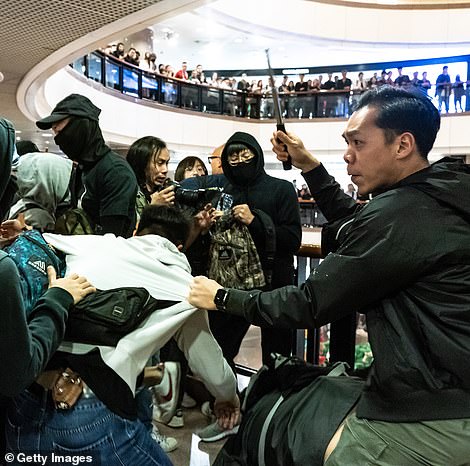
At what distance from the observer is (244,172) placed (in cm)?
270

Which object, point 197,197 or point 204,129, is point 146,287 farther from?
point 204,129

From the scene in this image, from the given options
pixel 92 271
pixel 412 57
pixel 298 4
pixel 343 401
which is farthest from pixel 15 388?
pixel 412 57

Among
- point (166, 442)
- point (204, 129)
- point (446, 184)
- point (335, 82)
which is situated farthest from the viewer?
point (335, 82)

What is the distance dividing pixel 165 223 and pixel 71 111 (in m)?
0.85

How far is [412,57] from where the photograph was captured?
18625mm

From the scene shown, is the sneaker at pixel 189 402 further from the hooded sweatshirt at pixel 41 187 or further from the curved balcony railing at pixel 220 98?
the curved balcony railing at pixel 220 98

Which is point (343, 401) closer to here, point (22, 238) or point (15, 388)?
point (15, 388)

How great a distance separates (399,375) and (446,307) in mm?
196

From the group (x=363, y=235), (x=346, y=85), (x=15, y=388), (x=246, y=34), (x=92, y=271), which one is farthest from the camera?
(x=246, y=34)

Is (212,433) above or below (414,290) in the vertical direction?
below

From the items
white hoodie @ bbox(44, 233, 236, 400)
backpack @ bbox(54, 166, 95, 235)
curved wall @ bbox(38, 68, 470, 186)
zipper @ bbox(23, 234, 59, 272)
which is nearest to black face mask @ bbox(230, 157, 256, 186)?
backpack @ bbox(54, 166, 95, 235)

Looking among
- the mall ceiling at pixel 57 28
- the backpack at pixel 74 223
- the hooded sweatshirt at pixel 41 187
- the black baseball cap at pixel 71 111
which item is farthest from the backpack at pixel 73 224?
the mall ceiling at pixel 57 28

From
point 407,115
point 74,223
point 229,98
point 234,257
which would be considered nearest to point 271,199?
point 234,257

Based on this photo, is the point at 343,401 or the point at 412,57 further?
the point at 412,57
